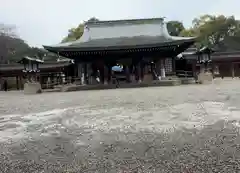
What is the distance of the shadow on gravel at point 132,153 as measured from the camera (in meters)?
4.44

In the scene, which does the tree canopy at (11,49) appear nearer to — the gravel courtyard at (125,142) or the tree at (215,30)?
the tree at (215,30)

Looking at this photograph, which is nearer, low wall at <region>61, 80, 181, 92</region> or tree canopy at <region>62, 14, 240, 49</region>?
low wall at <region>61, 80, 181, 92</region>

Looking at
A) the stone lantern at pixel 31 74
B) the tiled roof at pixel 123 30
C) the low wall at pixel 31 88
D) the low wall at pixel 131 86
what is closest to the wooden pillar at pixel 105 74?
the low wall at pixel 131 86

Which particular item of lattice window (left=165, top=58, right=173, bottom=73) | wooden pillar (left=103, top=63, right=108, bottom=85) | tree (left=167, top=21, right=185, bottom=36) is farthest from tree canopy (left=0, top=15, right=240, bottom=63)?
wooden pillar (left=103, top=63, right=108, bottom=85)

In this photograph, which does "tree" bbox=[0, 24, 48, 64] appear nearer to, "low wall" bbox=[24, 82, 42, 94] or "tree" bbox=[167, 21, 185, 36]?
"tree" bbox=[167, 21, 185, 36]

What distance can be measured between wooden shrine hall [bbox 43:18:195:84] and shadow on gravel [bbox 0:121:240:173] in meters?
17.3

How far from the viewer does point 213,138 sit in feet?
18.7

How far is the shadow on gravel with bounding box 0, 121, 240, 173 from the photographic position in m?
4.44

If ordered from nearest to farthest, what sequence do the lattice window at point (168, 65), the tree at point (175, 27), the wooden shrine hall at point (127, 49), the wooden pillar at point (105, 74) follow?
the wooden shrine hall at point (127, 49) → the wooden pillar at point (105, 74) → the lattice window at point (168, 65) → the tree at point (175, 27)

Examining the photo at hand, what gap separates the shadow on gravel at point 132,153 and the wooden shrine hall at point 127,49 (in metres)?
17.3

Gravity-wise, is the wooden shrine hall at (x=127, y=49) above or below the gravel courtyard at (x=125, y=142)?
above

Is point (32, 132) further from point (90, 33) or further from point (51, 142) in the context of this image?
point (90, 33)

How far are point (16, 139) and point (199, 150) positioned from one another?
11.9ft

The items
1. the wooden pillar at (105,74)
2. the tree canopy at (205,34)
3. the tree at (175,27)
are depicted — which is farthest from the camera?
the tree at (175,27)
